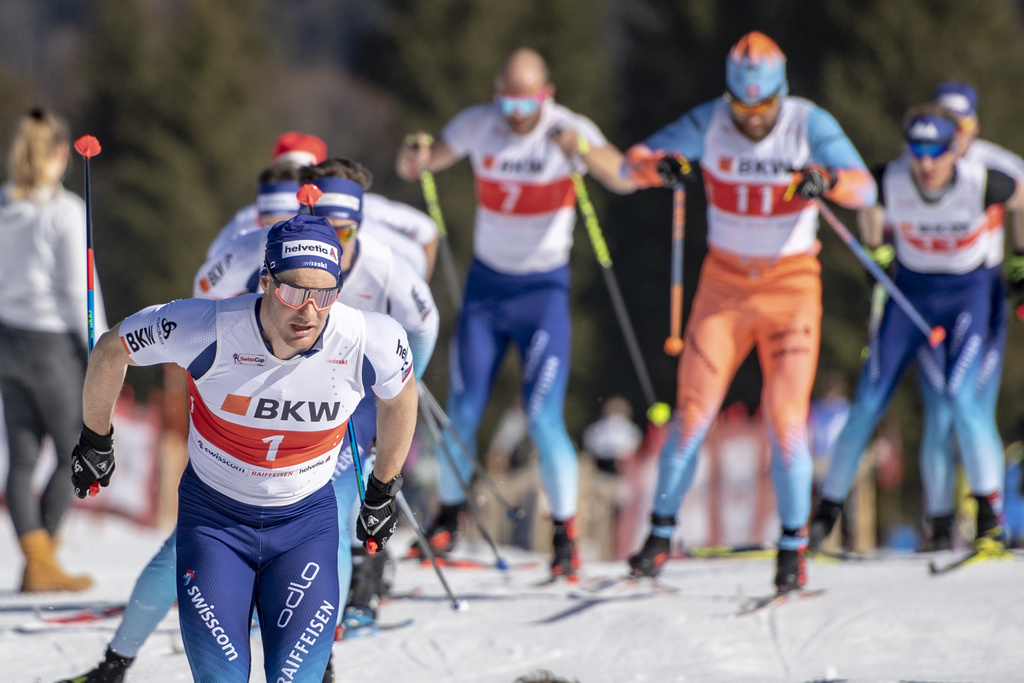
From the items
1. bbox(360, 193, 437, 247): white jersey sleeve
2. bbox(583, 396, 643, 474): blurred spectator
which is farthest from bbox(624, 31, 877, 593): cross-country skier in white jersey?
bbox(583, 396, 643, 474): blurred spectator

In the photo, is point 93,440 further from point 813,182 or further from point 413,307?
point 813,182

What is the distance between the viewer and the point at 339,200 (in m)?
5.13

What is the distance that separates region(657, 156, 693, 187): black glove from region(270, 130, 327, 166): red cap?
163cm

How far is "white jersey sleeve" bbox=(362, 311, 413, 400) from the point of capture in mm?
3973

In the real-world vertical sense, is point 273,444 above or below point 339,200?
below

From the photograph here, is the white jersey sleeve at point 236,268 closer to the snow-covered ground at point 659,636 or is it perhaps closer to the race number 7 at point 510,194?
the snow-covered ground at point 659,636

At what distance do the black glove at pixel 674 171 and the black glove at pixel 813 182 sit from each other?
0.58 metres

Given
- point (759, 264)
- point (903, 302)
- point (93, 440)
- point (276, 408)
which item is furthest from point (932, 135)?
point (93, 440)

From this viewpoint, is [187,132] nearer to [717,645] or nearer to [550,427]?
[550,427]

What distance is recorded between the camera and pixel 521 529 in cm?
1359

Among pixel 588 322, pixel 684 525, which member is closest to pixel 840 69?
pixel 588 322

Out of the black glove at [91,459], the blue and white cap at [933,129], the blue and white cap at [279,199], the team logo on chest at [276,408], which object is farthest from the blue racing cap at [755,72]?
the black glove at [91,459]

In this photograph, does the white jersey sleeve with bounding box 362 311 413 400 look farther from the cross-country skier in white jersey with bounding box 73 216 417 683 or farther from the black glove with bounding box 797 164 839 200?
the black glove with bounding box 797 164 839 200

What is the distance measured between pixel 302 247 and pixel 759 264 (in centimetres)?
308
